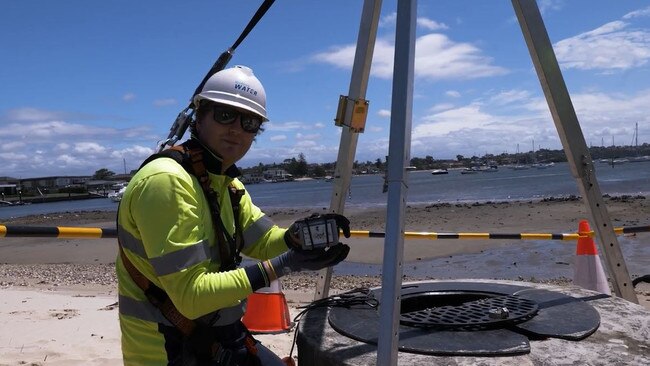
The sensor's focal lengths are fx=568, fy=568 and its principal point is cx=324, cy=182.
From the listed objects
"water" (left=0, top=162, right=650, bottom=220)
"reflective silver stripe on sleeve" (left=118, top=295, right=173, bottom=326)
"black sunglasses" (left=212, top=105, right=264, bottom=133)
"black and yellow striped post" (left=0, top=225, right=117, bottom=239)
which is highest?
"black sunglasses" (left=212, top=105, right=264, bottom=133)

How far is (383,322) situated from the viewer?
→ 2.03 meters

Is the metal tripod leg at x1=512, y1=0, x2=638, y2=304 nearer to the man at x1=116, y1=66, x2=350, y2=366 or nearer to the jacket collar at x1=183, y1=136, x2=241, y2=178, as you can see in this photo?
the man at x1=116, y1=66, x2=350, y2=366

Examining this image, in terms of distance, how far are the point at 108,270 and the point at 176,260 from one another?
12.4m

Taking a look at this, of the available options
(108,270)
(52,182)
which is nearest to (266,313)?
(108,270)

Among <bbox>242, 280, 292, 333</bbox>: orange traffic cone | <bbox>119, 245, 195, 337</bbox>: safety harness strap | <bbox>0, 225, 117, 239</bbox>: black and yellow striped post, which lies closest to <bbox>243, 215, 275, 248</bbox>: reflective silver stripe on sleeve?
<bbox>119, 245, 195, 337</bbox>: safety harness strap

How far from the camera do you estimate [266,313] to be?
547 centimetres

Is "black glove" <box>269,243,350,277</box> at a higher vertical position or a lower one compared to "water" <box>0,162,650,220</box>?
higher

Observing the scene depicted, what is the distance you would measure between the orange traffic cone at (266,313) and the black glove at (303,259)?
3206 millimetres

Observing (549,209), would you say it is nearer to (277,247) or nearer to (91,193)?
(277,247)

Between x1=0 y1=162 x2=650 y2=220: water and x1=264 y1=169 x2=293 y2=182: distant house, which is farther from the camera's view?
x1=264 y1=169 x2=293 y2=182: distant house

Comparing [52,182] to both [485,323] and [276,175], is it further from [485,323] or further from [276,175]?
[485,323]

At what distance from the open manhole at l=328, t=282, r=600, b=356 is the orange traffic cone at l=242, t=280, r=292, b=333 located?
1.95m

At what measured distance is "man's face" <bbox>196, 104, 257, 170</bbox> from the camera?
2322 millimetres

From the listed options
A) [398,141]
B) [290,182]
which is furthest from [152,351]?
[290,182]
